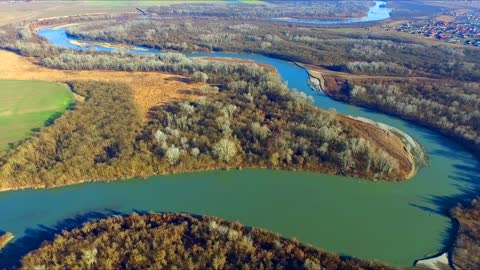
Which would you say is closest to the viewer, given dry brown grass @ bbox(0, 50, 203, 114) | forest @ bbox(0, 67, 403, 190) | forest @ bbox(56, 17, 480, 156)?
forest @ bbox(0, 67, 403, 190)

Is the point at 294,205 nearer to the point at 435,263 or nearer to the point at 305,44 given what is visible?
the point at 435,263

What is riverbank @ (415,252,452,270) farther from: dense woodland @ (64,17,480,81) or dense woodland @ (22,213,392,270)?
dense woodland @ (64,17,480,81)

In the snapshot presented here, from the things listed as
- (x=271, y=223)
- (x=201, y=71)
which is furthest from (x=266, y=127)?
(x=201, y=71)

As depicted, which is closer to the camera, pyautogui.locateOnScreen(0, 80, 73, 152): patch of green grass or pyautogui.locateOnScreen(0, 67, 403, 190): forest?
pyautogui.locateOnScreen(0, 67, 403, 190): forest

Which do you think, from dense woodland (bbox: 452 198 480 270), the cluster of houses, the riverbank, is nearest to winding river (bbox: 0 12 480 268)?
the riverbank

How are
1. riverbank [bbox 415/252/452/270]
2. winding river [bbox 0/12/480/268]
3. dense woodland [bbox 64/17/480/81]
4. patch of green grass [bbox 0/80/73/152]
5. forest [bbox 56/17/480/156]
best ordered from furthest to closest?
dense woodland [bbox 64/17/480/81], forest [bbox 56/17/480/156], patch of green grass [bbox 0/80/73/152], winding river [bbox 0/12/480/268], riverbank [bbox 415/252/452/270]

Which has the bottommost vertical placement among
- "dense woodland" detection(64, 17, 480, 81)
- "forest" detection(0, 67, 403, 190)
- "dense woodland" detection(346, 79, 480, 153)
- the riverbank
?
the riverbank

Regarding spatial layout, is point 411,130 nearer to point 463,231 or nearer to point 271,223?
point 463,231
